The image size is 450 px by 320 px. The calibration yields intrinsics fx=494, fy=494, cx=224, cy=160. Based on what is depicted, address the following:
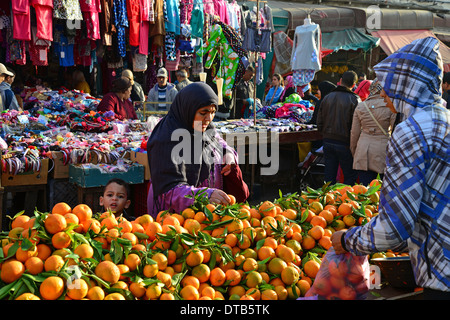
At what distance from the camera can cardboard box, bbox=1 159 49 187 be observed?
5254 mm

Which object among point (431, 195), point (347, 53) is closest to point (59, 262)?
point (431, 195)

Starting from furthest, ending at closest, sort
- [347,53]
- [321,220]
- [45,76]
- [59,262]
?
[347,53] → [45,76] → [321,220] → [59,262]

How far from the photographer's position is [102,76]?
1088 cm

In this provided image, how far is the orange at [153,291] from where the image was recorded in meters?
2.03

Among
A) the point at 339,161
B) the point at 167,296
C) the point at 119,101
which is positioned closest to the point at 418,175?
the point at 167,296

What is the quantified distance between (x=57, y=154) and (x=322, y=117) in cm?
333

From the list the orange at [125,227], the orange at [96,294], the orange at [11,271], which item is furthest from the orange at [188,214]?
the orange at [11,271]

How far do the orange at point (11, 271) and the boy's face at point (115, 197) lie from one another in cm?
→ 190

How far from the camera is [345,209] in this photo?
9.46 ft

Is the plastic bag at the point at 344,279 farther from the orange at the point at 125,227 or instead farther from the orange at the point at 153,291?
the orange at the point at 125,227

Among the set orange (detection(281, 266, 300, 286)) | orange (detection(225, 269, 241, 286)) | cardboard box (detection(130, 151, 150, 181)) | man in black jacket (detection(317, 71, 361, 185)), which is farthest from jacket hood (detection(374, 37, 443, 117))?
man in black jacket (detection(317, 71, 361, 185))

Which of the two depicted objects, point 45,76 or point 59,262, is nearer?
point 59,262

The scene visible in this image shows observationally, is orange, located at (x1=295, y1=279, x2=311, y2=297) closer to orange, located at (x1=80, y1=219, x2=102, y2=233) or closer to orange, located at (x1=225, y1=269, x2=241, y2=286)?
orange, located at (x1=225, y1=269, x2=241, y2=286)

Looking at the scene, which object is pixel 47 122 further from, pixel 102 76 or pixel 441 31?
pixel 441 31
